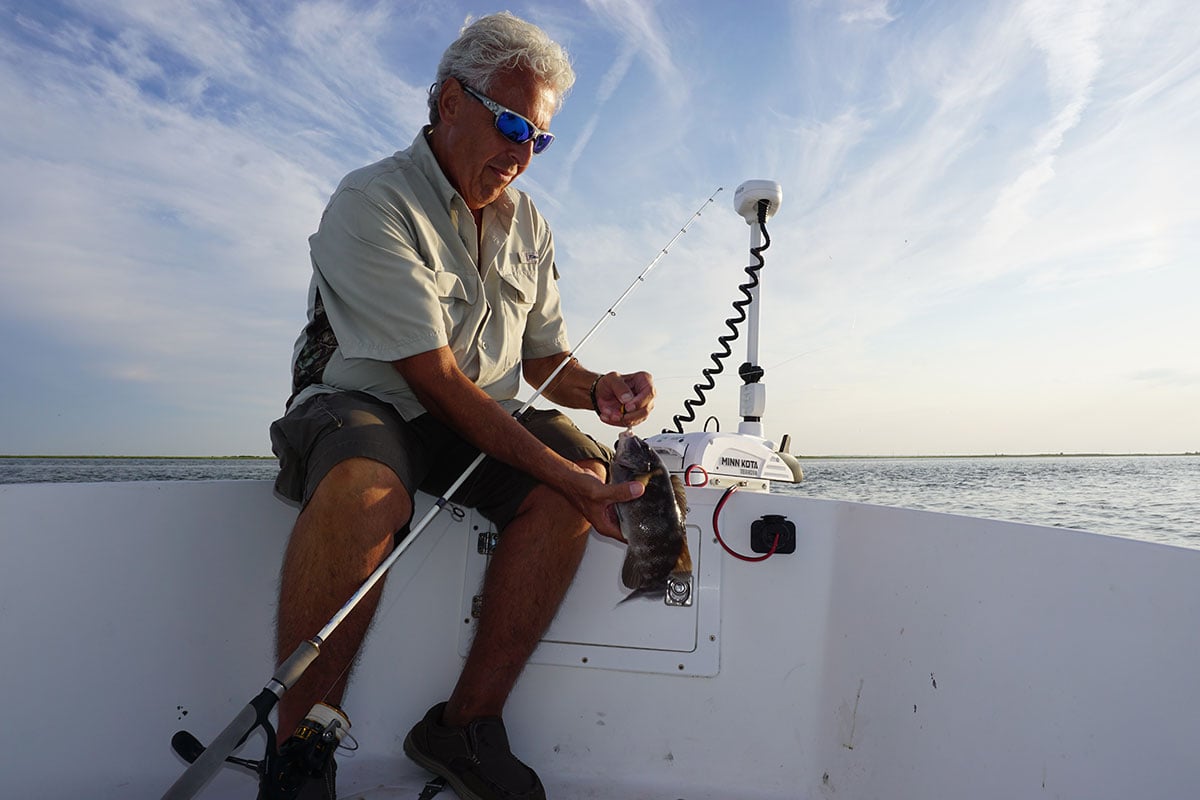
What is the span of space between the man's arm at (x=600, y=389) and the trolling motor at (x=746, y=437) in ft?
0.73

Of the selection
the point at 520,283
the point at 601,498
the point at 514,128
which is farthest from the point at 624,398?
the point at 514,128

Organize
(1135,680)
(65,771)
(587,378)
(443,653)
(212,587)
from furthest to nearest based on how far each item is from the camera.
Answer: (587,378) → (443,653) → (212,587) → (65,771) → (1135,680)

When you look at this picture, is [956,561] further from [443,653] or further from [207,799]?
[207,799]

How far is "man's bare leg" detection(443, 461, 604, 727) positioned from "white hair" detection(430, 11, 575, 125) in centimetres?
142

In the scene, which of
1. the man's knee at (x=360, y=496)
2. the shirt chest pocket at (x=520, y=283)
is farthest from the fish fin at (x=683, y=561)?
the shirt chest pocket at (x=520, y=283)

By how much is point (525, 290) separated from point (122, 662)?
181cm

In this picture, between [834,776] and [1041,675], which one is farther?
[834,776]

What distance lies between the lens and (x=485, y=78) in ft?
8.06

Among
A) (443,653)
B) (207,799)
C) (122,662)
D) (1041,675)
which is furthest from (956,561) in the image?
(122,662)

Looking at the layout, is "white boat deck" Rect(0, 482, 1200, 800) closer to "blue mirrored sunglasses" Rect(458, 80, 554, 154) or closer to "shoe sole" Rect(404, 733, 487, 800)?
"shoe sole" Rect(404, 733, 487, 800)

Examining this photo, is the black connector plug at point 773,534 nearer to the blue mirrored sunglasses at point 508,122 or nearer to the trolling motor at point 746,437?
the trolling motor at point 746,437

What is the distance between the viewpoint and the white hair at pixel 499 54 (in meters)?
2.46

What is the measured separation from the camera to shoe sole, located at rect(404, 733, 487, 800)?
6.84ft

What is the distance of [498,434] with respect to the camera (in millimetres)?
2203
